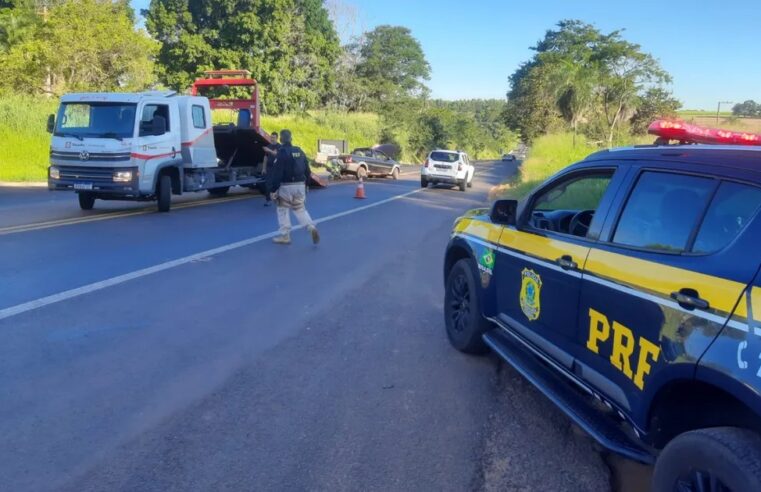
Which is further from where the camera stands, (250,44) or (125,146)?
(250,44)

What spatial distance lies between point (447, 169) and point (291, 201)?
17394 mm

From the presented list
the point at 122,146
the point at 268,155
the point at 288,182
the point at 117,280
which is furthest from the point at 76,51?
the point at 117,280

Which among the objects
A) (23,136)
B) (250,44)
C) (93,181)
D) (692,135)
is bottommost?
(93,181)

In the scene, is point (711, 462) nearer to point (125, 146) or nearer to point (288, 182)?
point (288, 182)

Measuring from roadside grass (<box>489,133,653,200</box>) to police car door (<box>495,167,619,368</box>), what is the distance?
1534cm

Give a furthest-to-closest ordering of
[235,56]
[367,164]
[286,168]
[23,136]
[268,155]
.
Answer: [235,56] → [367,164] → [23,136] → [268,155] → [286,168]

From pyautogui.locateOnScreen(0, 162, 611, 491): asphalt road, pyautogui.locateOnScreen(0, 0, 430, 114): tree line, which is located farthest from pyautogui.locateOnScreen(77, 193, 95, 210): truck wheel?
pyautogui.locateOnScreen(0, 0, 430, 114): tree line

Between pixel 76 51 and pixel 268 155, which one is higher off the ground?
pixel 76 51

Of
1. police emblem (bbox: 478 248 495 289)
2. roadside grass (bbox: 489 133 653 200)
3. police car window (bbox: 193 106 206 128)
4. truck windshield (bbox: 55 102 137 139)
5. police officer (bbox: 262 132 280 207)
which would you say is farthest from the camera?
roadside grass (bbox: 489 133 653 200)

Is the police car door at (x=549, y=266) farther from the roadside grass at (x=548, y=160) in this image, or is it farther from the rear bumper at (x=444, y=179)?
the rear bumper at (x=444, y=179)

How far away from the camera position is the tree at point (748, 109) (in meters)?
21.1

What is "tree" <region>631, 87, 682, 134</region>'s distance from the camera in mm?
39844

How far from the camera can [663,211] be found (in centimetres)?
325

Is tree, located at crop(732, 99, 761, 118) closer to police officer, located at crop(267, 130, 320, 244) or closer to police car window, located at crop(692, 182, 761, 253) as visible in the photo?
police officer, located at crop(267, 130, 320, 244)
